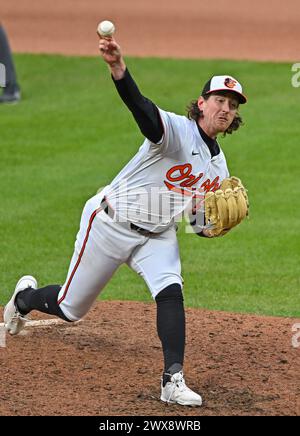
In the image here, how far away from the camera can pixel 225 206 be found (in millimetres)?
5805

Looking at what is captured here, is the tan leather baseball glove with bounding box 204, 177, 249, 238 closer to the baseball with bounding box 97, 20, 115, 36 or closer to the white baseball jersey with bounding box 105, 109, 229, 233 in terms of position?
the white baseball jersey with bounding box 105, 109, 229, 233

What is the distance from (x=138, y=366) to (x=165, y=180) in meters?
1.20

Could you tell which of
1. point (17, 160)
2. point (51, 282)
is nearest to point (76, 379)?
point (51, 282)

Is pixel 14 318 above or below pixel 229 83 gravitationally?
below

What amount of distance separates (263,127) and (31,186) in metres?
3.53

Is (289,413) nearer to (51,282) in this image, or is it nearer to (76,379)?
(76,379)

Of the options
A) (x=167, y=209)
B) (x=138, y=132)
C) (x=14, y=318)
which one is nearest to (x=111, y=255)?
(x=167, y=209)

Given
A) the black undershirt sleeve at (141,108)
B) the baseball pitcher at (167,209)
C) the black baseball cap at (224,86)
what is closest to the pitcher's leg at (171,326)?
the baseball pitcher at (167,209)

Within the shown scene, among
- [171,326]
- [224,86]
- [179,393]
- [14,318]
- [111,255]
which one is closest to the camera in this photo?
[179,393]

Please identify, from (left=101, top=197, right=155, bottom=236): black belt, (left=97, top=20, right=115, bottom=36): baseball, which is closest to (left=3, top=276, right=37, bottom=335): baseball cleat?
(left=101, top=197, right=155, bottom=236): black belt

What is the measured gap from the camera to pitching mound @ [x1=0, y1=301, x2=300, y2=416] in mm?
5516

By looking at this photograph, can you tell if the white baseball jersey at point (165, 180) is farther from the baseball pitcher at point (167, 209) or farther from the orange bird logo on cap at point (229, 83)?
the orange bird logo on cap at point (229, 83)

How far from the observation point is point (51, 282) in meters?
8.38

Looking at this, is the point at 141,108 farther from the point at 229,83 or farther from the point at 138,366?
the point at 138,366
